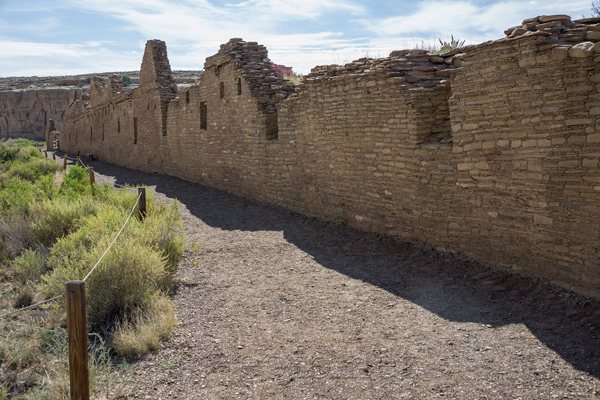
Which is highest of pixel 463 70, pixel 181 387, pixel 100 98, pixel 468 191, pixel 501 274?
pixel 100 98

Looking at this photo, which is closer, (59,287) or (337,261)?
(59,287)

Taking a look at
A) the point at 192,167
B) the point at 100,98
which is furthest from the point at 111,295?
the point at 100,98

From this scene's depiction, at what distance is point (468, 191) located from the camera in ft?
17.9

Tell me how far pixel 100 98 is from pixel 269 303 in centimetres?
2356

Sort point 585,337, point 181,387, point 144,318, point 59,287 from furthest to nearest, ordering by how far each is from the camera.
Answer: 1. point 59,287
2. point 144,318
3. point 585,337
4. point 181,387

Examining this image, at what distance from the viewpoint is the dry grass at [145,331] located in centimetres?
400

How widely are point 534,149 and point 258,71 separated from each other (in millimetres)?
7313

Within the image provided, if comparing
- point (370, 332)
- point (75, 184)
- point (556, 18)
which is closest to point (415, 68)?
point (556, 18)

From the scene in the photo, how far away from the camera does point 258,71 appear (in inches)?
417

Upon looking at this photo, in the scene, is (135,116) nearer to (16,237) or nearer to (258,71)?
(258,71)

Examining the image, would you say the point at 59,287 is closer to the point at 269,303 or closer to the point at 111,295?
the point at 111,295

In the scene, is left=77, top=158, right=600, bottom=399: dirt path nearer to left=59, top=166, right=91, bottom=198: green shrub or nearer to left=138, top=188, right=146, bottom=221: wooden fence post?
left=138, top=188, right=146, bottom=221: wooden fence post

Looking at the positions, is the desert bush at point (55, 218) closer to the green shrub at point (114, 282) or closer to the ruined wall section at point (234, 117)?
the green shrub at point (114, 282)

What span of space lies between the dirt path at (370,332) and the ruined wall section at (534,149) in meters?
0.35
